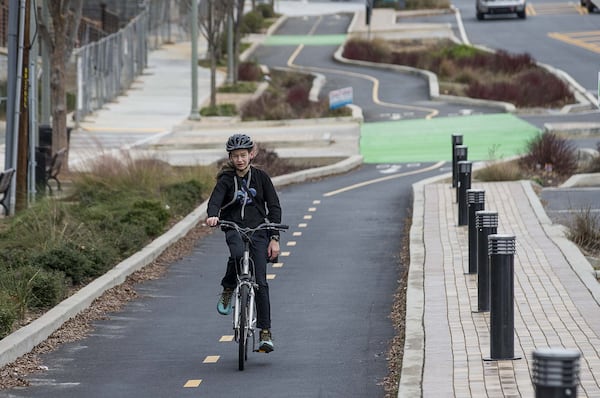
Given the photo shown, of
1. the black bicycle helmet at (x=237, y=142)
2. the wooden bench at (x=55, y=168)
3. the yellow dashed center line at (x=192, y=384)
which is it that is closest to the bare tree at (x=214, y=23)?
the wooden bench at (x=55, y=168)

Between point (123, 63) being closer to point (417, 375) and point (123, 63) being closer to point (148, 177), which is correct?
point (148, 177)

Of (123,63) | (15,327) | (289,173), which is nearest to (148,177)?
(289,173)

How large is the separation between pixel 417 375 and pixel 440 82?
41.1 metres

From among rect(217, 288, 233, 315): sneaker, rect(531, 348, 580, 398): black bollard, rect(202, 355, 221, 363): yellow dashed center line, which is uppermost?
rect(531, 348, 580, 398): black bollard

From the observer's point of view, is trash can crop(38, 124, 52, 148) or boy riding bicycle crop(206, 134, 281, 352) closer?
boy riding bicycle crop(206, 134, 281, 352)

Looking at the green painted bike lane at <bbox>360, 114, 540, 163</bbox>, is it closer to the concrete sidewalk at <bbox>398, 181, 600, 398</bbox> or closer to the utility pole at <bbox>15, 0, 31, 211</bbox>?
the utility pole at <bbox>15, 0, 31, 211</bbox>

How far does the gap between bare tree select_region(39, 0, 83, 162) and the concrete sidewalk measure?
10015 millimetres

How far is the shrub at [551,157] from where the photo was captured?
85.9ft

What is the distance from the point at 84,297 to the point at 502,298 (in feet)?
16.1

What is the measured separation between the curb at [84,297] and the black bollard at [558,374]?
5.60m

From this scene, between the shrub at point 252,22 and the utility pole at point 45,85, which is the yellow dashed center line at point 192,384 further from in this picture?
the shrub at point 252,22

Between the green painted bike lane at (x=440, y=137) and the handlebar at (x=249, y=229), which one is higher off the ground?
the handlebar at (x=249, y=229)

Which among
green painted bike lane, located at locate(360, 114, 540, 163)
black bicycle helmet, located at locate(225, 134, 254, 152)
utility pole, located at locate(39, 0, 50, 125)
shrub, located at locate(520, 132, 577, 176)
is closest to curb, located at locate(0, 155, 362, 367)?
black bicycle helmet, located at locate(225, 134, 254, 152)

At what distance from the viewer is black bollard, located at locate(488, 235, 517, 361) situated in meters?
9.53
